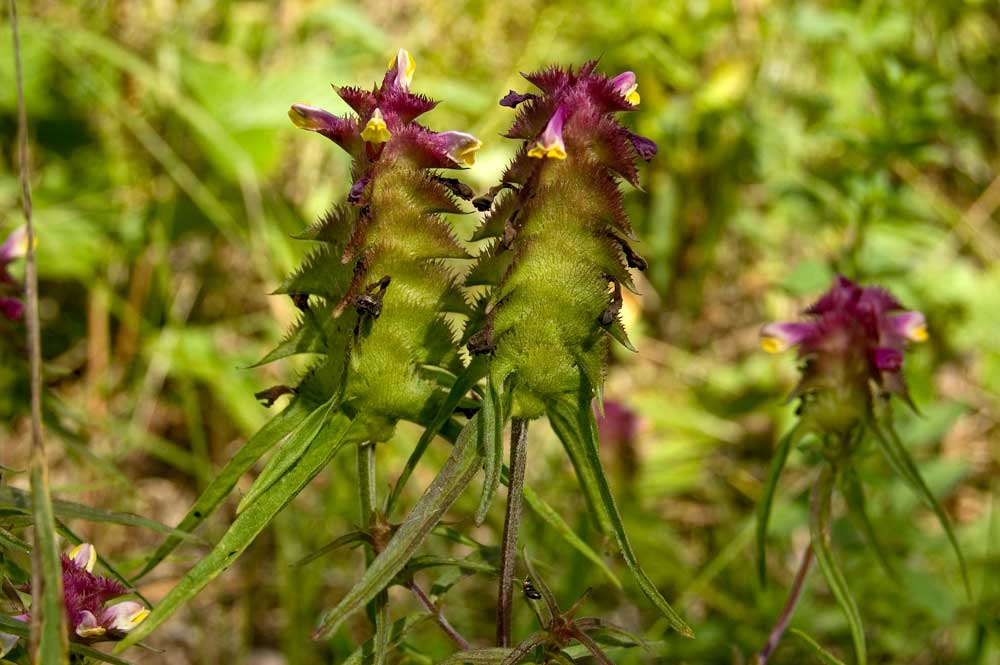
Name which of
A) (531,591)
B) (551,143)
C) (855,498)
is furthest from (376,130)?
(855,498)

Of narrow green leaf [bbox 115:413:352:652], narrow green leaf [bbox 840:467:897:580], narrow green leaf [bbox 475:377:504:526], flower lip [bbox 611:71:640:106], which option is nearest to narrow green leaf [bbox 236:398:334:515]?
narrow green leaf [bbox 115:413:352:652]

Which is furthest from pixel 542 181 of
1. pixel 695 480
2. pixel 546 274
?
pixel 695 480

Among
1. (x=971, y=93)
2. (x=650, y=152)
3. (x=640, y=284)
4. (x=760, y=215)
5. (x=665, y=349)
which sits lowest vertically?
(x=650, y=152)

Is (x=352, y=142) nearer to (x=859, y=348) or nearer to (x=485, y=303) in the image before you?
(x=485, y=303)

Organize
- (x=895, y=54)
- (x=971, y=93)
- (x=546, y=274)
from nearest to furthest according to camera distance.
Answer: (x=546, y=274), (x=895, y=54), (x=971, y=93)

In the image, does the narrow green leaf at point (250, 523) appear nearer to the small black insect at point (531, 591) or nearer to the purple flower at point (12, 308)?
the small black insect at point (531, 591)

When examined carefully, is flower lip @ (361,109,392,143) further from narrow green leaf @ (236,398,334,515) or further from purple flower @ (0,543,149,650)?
purple flower @ (0,543,149,650)
